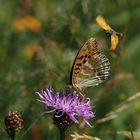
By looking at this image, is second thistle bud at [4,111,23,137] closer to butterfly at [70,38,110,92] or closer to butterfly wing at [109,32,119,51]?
butterfly at [70,38,110,92]

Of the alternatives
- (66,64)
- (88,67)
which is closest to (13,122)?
(88,67)

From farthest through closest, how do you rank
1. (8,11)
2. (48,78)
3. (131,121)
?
1. (8,11)
2. (131,121)
3. (48,78)

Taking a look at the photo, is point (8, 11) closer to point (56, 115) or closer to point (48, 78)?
point (48, 78)

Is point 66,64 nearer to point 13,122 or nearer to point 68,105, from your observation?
point 68,105

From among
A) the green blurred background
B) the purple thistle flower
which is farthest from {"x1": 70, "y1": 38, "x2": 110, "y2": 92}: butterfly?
the green blurred background

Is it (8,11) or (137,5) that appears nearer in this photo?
(137,5)

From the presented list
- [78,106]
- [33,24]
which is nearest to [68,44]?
[33,24]
